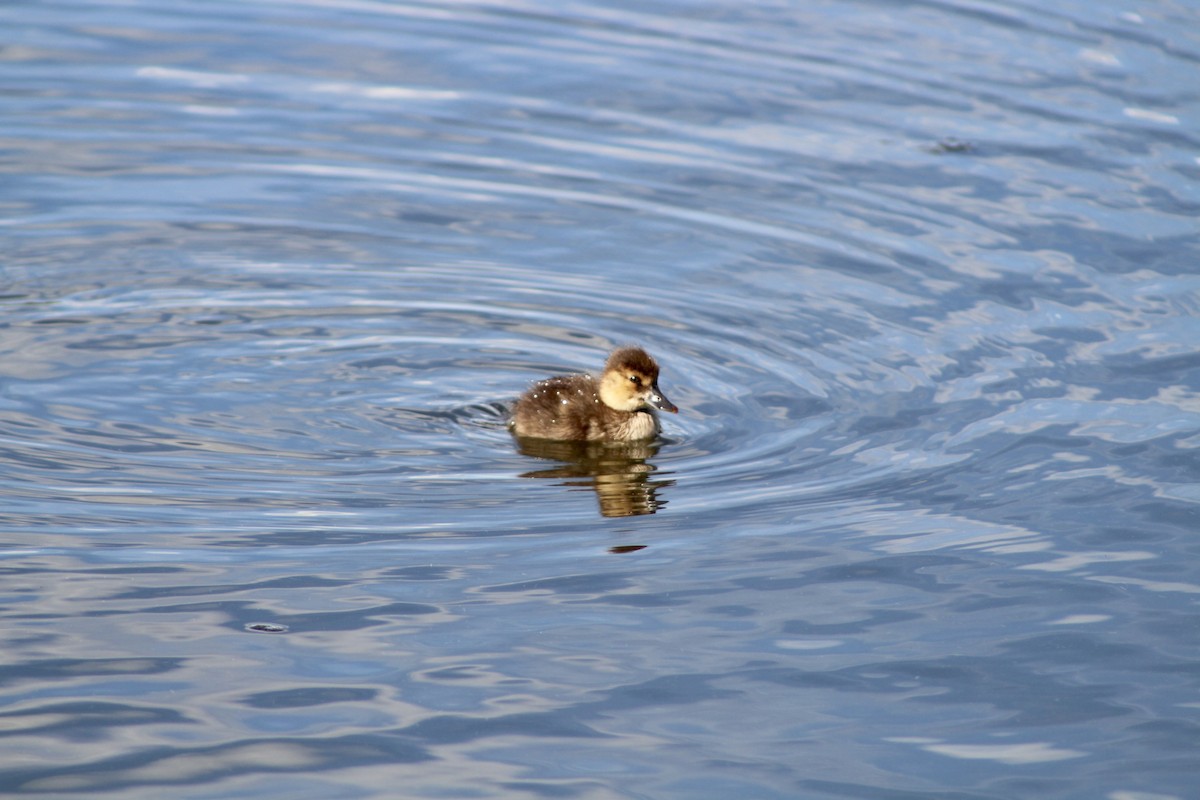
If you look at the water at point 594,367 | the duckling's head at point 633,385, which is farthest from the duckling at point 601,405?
the water at point 594,367

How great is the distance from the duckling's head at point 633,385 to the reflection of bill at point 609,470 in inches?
9.2

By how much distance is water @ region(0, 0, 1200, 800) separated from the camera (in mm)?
5586

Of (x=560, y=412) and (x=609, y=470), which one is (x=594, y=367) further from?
(x=609, y=470)

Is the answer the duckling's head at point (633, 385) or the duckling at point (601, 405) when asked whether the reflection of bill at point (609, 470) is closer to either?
the duckling at point (601, 405)

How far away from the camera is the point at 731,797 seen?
5.22 meters

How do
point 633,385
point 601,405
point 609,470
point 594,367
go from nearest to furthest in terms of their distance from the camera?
1. point 609,470
2. point 633,385
3. point 601,405
4. point 594,367

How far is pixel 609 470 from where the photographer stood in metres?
8.32

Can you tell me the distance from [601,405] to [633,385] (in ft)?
0.87

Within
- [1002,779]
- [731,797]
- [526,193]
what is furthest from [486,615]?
[526,193]

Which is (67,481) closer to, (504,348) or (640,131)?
(504,348)

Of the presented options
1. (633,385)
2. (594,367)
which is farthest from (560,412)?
(594,367)

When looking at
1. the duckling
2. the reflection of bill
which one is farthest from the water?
the duckling

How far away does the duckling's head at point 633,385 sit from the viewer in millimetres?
8508

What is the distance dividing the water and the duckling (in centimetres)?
15
